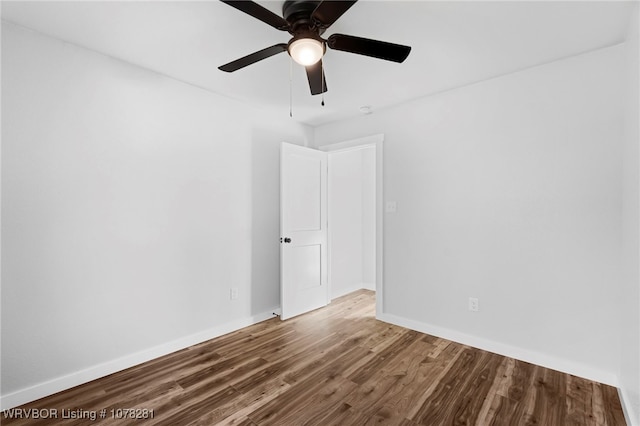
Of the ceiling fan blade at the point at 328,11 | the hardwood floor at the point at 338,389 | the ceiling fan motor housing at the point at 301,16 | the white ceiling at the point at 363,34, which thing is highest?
the white ceiling at the point at 363,34

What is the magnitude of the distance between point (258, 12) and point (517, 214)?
2.48 metres

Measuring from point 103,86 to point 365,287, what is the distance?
4.18 metres

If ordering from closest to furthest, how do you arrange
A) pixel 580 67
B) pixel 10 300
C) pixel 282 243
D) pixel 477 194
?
pixel 10 300 → pixel 580 67 → pixel 477 194 → pixel 282 243

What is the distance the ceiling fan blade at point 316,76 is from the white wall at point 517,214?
4.75 feet

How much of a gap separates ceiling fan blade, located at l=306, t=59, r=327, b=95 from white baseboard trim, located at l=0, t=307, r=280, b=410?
2.45 metres

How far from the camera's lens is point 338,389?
2.17 meters

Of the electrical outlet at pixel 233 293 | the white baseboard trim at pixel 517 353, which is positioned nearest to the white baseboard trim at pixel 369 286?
the white baseboard trim at pixel 517 353

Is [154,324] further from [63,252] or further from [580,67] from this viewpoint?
[580,67]

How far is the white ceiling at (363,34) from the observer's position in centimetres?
183

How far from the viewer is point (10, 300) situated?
1973 millimetres

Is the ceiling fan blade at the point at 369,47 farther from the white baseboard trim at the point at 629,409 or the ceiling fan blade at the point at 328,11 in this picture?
the white baseboard trim at the point at 629,409

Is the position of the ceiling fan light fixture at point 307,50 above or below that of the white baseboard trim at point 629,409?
above

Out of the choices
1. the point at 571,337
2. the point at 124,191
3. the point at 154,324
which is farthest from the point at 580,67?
the point at 154,324

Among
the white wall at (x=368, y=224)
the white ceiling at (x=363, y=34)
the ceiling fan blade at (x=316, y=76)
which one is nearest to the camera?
the white ceiling at (x=363, y=34)
